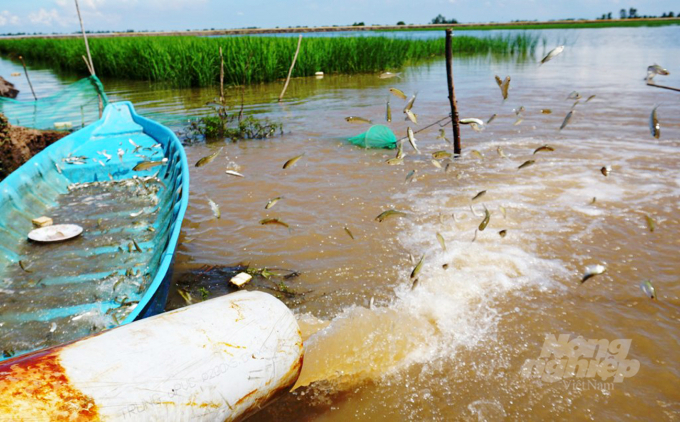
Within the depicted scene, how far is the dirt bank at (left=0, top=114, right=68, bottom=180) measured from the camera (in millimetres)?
6383

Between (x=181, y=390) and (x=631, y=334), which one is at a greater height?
(x=181, y=390)

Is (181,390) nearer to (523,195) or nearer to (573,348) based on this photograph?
(573,348)

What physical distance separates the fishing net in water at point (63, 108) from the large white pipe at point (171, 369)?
7631mm

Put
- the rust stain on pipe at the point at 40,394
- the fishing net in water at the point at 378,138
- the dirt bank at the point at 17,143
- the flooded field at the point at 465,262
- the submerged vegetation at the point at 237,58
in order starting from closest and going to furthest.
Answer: the rust stain on pipe at the point at 40,394, the flooded field at the point at 465,262, the dirt bank at the point at 17,143, the fishing net in water at the point at 378,138, the submerged vegetation at the point at 237,58

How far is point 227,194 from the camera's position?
246 inches

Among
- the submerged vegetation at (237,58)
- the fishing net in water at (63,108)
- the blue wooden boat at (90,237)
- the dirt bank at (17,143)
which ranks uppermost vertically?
the submerged vegetation at (237,58)

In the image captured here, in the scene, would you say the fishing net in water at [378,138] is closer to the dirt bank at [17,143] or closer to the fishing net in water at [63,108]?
the fishing net in water at [63,108]

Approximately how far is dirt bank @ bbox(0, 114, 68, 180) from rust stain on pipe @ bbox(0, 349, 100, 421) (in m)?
5.76

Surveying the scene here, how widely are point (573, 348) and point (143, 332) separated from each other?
2.83 metres

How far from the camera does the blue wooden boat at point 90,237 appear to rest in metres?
3.18

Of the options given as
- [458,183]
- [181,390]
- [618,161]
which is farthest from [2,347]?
[618,161]

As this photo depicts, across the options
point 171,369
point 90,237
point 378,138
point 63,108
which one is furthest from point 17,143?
point 171,369

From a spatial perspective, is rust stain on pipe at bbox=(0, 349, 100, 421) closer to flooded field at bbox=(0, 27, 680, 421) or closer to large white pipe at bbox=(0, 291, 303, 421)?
large white pipe at bbox=(0, 291, 303, 421)

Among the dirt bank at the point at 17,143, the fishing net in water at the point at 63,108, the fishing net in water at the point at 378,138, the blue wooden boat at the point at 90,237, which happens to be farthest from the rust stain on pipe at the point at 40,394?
the fishing net in water at the point at 63,108
